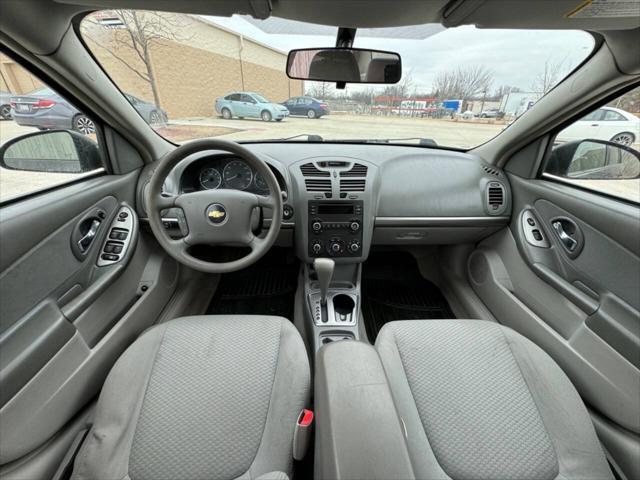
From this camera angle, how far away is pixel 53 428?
1.03m

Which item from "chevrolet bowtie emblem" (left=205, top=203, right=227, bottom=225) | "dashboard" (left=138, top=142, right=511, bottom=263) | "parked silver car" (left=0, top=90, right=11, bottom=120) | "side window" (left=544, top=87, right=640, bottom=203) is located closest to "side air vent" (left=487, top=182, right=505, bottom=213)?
"dashboard" (left=138, top=142, right=511, bottom=263)

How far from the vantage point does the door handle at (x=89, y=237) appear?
1.33 meters

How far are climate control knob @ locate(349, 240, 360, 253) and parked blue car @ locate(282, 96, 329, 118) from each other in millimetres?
980

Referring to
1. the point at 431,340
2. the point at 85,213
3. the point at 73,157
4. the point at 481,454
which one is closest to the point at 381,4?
the point at 431,340

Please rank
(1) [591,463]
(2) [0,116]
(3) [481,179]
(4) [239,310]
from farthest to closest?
(4) [239,310]
(3) [481,179]
(2) [0,116]
(1) [591,463]

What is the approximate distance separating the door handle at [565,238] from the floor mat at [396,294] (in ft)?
2.93

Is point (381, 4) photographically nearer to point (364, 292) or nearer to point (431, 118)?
point (431, 118)

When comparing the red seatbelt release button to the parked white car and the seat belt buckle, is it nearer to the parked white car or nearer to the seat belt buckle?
the seat belt buckle

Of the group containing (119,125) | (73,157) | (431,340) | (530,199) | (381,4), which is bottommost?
(431,340)

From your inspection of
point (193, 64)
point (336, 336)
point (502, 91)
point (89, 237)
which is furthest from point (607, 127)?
point (193, 64)

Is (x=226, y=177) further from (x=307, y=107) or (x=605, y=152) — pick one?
(x=605, y=152)

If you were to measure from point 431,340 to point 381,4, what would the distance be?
1.23 metres

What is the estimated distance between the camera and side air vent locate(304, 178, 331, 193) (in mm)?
1779

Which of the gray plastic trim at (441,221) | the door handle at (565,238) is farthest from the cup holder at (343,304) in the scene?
the door handle at (565,238)
